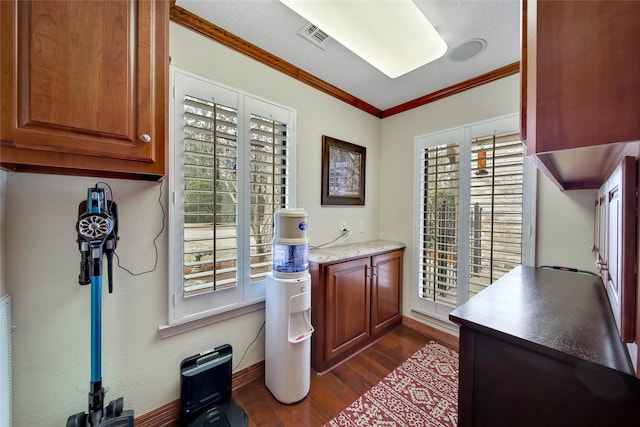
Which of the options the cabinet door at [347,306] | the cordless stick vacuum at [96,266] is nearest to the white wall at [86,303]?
the cordless stick vacuum at [96,266]

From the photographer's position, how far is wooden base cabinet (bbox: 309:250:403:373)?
186cm

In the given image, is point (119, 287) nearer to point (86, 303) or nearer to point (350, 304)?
point (86, 303)

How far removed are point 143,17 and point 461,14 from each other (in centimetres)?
171

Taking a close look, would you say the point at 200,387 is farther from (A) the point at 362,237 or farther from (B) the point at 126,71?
(A) the point at 362,237

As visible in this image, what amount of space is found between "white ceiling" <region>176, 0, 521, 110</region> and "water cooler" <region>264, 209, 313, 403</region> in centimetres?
125

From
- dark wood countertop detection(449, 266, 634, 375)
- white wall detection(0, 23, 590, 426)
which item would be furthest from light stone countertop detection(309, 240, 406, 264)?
dark wood countertop detection(449, 266, 634, 375)

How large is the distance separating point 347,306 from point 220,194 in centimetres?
135

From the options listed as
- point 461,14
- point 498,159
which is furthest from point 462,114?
point 461,14

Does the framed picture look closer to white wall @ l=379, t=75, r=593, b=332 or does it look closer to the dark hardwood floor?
white wall @ l=379, t=75, r=593, b=332

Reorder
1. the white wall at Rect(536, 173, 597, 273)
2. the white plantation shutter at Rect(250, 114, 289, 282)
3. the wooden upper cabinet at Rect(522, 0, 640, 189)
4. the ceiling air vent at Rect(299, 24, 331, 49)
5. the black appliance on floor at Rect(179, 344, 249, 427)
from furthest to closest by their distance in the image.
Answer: the white plantation shutter at Rect(250, 114, 289, 282), the white wall at Rect(536, 173, 597, 273), the ceiling air vent at Rect(299, 24, 331, 49), the black appliance on floor at Rect(179, 344, 249, 427), the wooden upper cabinet at Rect(522, 0, 640, 189)

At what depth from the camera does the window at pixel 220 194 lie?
1477 mm

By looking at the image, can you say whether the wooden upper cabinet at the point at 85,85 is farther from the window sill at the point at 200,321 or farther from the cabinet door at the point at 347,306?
the cabinet door at the point at 347,306

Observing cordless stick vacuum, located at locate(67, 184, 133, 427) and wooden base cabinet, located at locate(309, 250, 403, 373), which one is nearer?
cordless stick vacuum, located at locate(67, 184, 133, 427)

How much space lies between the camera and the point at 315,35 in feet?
5.38
